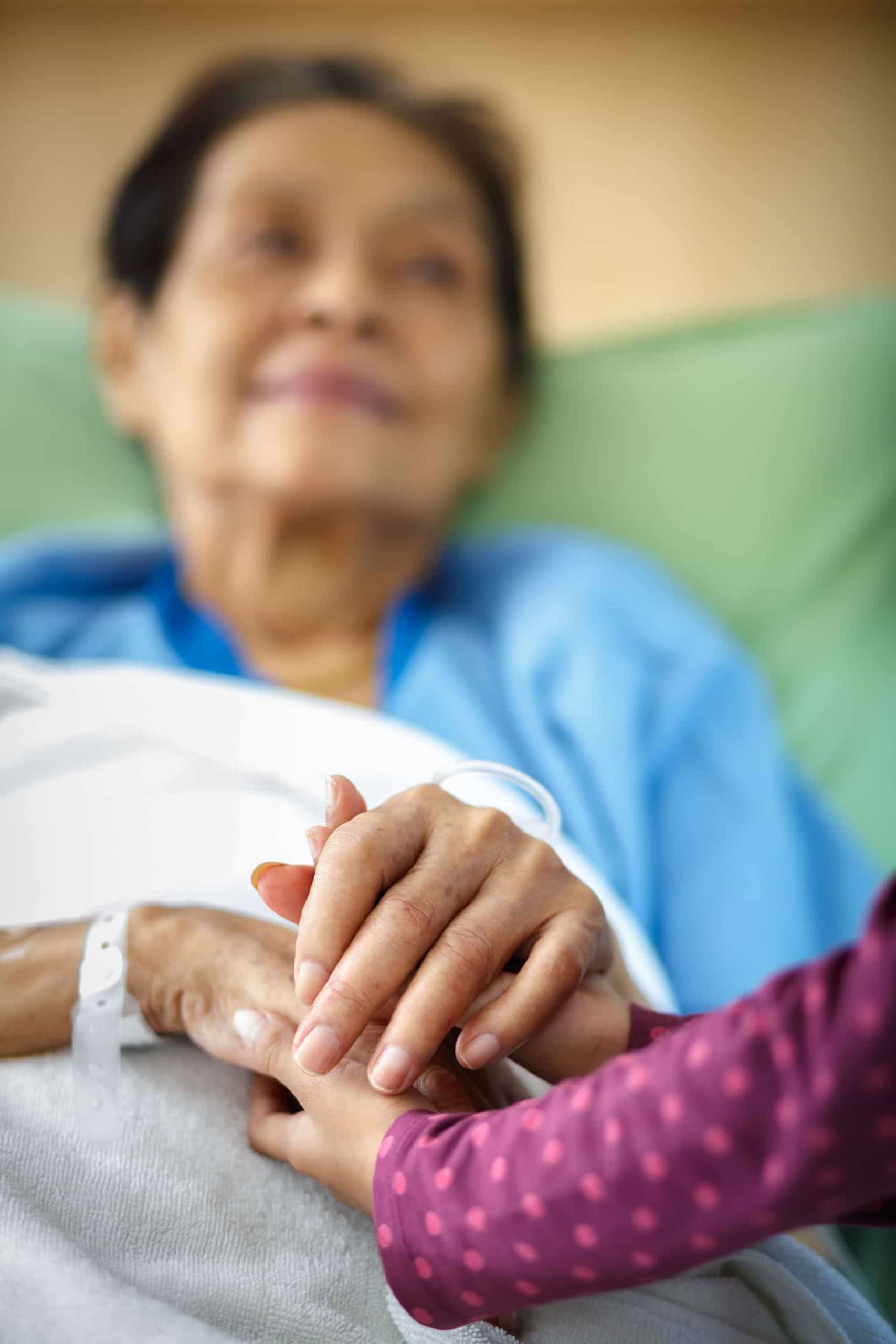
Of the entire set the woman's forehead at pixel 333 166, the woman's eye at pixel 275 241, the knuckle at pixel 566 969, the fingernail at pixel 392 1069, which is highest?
the woman's forehead at pixel 333 166

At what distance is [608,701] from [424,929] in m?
0.46

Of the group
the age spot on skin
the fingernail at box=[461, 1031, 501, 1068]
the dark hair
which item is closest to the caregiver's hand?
the fingernail at box=[461, 1031, 501, 1068]

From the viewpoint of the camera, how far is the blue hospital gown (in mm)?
795

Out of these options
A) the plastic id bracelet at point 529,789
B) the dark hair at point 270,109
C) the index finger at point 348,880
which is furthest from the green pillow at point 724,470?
the index finger at point 348,880

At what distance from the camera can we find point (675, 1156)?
13.4 inches

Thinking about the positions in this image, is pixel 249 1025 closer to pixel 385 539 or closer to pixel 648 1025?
pixel 648 1025

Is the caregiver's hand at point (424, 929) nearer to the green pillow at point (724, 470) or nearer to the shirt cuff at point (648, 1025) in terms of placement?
the shirt cuff at point (648, 1025)

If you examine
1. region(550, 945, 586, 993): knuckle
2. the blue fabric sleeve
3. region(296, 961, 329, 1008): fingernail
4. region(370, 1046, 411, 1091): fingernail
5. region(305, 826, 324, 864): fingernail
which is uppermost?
region(305, 826, 324, 864): fingernail

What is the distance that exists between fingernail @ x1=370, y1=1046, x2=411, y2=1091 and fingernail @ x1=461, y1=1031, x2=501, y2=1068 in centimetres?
3

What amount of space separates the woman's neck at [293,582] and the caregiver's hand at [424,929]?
0.53 meters

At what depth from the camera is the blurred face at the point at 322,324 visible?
100 centimetres

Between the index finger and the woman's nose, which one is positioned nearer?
the index finger

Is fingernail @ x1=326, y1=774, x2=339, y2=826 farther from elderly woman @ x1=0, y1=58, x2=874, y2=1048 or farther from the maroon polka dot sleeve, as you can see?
elderly woman @ x1=0, y1=58, x2=874, y2=1048

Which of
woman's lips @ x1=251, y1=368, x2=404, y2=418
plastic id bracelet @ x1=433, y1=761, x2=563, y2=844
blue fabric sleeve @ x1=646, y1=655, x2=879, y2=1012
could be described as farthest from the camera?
woman's lips @ x1=251, y1=368, x2=404, y2=418
